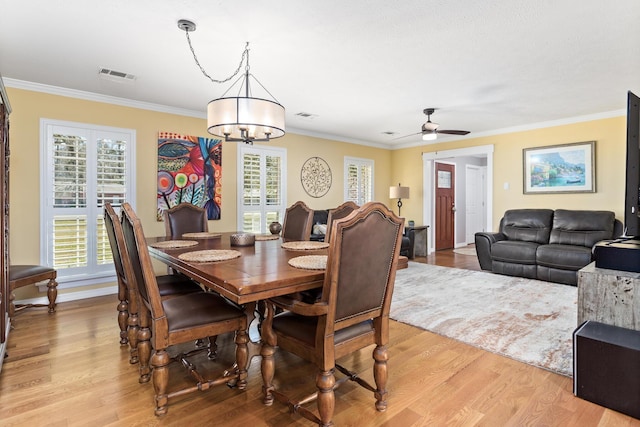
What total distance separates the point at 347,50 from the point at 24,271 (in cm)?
357

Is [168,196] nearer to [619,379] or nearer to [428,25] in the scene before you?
[428,25]

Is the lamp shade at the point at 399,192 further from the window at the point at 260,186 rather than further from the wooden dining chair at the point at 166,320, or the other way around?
the wooden dining chair at the point at 166,320

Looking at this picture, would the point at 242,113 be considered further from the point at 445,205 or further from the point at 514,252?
the point at 445,205

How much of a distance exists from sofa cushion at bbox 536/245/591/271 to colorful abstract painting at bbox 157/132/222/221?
4.53 meters

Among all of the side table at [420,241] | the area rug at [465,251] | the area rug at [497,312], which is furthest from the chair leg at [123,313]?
the area rug at [465,251]

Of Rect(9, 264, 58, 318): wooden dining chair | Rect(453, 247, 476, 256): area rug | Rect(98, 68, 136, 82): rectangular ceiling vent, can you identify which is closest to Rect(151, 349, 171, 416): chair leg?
Rect(9, 264, 58, 318): wooden dining chair

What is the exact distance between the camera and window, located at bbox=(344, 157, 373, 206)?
6.64m

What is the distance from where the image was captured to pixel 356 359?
7.55ft

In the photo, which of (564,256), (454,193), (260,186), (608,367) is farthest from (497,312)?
(454,193)

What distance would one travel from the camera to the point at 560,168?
516 centimetres

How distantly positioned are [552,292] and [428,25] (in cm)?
334

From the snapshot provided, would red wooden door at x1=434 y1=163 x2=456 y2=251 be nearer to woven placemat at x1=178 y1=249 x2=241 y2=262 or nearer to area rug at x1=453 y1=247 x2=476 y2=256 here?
area rug at x1=453 y1=247 x2=476 y2=256

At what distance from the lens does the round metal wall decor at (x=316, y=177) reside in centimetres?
590


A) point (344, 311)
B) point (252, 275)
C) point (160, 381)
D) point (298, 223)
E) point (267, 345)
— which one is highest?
point (298, 223)
